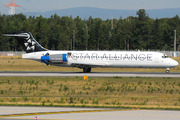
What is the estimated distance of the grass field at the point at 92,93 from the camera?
23.1 metres

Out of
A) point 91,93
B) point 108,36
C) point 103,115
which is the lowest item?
point 91,93

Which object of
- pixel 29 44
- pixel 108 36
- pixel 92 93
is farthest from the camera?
pixel 108 36

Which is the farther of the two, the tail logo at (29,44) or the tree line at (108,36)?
the tree line at (108,36)

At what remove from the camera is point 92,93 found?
92.7 feet

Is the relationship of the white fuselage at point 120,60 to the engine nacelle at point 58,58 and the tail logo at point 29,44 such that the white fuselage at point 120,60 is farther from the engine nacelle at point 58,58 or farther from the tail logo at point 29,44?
the tail logo at point 29,44

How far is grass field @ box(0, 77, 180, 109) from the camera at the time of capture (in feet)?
75.8

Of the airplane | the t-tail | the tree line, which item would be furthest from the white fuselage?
the tree line

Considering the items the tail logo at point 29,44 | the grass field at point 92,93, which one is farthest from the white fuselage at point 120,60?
the grass field at point 92,93

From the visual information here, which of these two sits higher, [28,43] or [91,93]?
[28,43]

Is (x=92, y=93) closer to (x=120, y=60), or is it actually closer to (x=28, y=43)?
(x=120, y=60)

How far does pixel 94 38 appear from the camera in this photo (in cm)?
15138

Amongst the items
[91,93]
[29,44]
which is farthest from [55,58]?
[91,93]

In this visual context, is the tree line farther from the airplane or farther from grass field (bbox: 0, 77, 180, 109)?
grass field (bbox: 0, 77, 180, 109)

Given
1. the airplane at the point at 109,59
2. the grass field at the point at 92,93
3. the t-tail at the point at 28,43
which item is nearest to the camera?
the grass field at the point at 92,93
